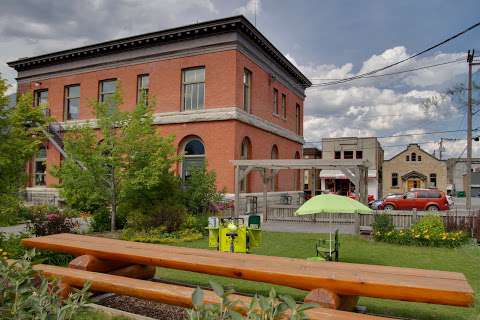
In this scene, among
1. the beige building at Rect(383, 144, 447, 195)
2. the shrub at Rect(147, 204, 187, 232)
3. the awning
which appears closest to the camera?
the shrub at Rect(147, 204, 187, 232)

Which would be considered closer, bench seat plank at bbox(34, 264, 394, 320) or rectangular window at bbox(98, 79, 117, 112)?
bench seat plank at bbox(34, 264, 394, 320)

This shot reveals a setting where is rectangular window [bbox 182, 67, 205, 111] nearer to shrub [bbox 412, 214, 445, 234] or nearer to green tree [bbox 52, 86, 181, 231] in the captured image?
green tree [bbox 52, 86, 181, 231]

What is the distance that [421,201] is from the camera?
2641cm

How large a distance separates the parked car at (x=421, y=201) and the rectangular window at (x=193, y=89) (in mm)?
15722

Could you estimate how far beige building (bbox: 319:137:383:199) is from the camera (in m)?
45.2

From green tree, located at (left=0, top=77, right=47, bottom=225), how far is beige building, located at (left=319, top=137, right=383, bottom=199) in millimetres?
39697

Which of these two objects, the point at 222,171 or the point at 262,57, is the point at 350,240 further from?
the point at 262,57

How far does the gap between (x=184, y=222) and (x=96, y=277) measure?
343 inches

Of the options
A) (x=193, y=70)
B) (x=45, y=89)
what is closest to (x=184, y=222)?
(x=193, y=70)

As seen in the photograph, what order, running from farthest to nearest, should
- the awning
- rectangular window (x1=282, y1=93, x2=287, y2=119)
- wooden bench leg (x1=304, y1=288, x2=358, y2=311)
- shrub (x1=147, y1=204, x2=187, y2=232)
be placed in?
1. the awning
2. rectangular window (x1=282, y1=93, x2=287, y2=119)
3. shrub (x1=147, y1=204, x2=187, y2=232)
4. wooden bench leg (x1=304, y1=288, x2=358, y2=311)

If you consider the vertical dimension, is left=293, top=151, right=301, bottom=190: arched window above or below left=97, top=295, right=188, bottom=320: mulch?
above

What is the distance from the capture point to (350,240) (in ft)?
43.5

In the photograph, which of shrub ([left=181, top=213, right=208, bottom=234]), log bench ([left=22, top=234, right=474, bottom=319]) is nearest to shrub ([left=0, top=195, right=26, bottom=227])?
log bench ([left=22, top=234, right=474, bottom=319])

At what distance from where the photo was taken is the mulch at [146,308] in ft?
16.5
